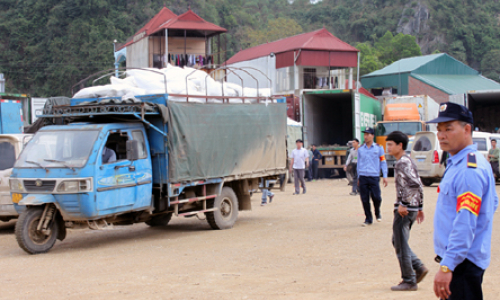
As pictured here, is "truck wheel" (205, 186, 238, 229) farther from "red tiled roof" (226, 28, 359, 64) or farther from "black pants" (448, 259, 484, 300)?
"red tiled roof" (226, 28, 359, 64)

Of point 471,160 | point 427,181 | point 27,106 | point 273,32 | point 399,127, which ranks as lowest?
point 427,181

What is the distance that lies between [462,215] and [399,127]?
22.9 meters

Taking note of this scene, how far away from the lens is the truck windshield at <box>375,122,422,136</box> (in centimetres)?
2512

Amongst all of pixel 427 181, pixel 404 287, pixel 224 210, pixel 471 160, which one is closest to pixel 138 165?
pixel 224 210

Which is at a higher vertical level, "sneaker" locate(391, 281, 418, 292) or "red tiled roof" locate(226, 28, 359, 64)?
"red tiled roof" locate(226, 28, 359, 64)

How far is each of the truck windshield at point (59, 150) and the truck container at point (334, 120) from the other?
16264 mm

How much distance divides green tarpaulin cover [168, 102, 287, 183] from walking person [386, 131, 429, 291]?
4.16m

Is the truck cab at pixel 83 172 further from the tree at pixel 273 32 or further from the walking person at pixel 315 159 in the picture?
the tree at pixel 273 32

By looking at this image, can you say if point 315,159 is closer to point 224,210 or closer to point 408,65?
point 224,210

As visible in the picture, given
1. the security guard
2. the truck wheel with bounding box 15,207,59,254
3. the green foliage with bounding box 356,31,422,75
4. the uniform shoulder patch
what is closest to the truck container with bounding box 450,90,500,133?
the truck wheel with bounding box 15,207,59,254

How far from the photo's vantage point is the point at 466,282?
3357 mm

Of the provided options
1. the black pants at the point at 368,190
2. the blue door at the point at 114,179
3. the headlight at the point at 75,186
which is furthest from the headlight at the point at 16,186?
the black pants at the point at 368,190

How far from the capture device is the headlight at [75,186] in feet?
27.0

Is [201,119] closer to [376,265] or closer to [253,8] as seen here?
[376,265]
